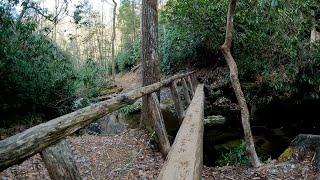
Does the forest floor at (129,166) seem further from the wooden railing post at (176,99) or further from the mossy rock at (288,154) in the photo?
the wooden railing post at (176,99)

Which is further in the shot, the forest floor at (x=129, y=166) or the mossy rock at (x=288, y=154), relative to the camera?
the mossy rock at (x=288, y=154)

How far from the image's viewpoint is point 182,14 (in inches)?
585

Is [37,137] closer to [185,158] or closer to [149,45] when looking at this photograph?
[185,158]

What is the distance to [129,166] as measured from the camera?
509 cm

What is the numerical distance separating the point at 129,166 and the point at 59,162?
3.53 m

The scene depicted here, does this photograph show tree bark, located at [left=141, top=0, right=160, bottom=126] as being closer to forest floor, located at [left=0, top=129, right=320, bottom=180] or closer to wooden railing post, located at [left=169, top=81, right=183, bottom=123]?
wooden railing post, located at [left=169, top=81, right=183, bottom=123]

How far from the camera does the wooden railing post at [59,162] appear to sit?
1.62 m

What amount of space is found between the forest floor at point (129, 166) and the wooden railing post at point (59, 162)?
2905mm

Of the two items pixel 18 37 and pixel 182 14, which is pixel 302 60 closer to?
pixel 182 14

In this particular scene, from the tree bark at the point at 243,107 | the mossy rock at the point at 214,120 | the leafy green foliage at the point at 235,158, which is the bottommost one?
the leafy green foliage at the point at 235,158

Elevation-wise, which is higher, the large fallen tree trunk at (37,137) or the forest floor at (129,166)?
the large fallen tree trunk at (37,137)

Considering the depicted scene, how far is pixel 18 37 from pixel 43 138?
8.98 m

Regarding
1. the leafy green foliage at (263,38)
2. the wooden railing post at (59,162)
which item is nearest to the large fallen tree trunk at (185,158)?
the wooden railing post at (59,162)

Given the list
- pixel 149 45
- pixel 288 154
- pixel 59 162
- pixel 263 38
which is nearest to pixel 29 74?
pixel 149 45
